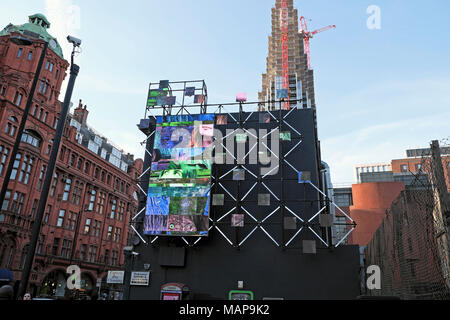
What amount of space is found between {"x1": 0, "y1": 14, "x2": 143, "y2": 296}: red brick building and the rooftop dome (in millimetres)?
88

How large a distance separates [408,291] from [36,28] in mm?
56468

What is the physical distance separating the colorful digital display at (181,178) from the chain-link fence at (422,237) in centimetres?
1180

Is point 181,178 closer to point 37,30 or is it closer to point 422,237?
point 422,237

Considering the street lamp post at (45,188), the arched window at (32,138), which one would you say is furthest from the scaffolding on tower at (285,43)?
the street lamp post at (45,188)

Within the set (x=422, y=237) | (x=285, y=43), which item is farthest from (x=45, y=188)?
(x=285, y=43)

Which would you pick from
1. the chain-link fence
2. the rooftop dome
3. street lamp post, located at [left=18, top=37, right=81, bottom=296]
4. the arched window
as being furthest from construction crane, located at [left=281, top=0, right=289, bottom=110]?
street lamp post, located at [left=18, top=37, right=81, bottom=296]

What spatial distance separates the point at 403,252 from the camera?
15891 millimetres

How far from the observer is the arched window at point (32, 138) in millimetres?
42472

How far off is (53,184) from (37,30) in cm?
2335

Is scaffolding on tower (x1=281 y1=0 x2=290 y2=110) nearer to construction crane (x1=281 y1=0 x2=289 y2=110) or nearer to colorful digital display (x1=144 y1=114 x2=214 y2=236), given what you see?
construction crane (x1=281 y1=0 x2=289 y2=110)

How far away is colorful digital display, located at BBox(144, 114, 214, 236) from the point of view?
23.2 m

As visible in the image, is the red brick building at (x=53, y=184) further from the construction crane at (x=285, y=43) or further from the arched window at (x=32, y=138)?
the construction crane at (x=285, y=43)

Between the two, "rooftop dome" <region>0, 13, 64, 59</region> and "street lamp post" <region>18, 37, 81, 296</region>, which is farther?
"rooftop dome" <region>0, 13, 64, 59</region>
